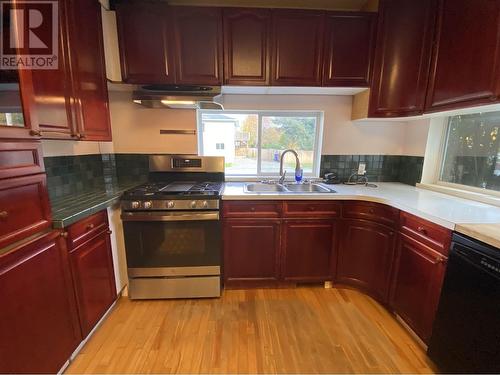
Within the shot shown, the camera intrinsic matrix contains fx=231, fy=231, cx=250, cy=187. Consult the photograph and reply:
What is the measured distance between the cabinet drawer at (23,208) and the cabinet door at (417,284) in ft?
7.12

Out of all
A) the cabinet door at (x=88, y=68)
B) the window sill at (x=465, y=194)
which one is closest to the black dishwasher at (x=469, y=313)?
the window sill at (x=465, y=194)

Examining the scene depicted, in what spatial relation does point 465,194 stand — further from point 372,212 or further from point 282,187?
point 282,187

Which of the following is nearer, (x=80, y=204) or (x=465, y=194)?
(x=80, y=204)

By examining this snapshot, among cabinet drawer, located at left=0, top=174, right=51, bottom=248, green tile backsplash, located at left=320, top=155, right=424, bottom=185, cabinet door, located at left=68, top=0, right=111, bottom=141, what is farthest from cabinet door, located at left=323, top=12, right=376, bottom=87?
cabinet drawer, located at left=0, top=174, right=51, bottom=248

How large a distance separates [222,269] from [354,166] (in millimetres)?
1762

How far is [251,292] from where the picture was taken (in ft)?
6.91

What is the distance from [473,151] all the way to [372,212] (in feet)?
3.25

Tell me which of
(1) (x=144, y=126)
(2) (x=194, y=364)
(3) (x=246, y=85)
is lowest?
(2) (x=194, y=364)

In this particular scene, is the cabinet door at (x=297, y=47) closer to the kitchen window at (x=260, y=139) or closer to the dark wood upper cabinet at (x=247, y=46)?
the dark wood upper cabinet at (x=247, y=46)

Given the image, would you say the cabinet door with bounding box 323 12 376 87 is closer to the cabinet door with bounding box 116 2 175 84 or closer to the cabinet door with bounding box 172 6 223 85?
the cabinet door with bounding box 172 6 223 85

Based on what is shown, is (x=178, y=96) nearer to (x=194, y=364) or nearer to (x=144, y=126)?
(x=144, y=126)

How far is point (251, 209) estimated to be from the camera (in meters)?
1.96

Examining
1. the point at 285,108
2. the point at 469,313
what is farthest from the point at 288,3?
the point at 469,313

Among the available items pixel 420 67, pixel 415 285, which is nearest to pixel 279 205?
pixel 415 285
